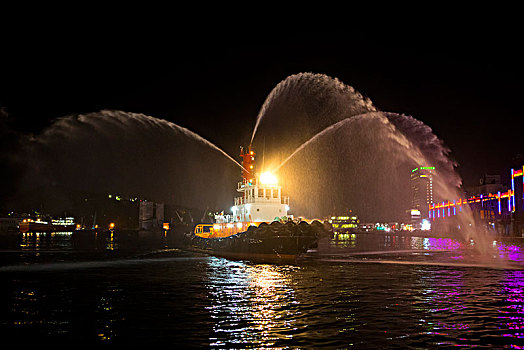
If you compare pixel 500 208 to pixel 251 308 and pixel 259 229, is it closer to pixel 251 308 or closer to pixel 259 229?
pixel 259 229

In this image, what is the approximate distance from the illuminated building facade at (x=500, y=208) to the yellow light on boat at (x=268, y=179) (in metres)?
87.4

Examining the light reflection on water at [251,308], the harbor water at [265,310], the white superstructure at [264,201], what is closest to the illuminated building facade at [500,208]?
the white superstructure at [264,201]

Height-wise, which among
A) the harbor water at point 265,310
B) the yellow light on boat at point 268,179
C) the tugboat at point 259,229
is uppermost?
the yellow light on boat at point 268,179

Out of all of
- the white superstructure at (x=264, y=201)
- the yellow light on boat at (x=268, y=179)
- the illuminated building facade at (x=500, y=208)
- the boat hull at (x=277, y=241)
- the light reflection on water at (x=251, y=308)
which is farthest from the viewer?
the illuminated building facade at (x=500, y=208)

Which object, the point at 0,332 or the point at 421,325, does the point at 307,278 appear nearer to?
the point at 421,325

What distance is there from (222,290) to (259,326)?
25.4 ft

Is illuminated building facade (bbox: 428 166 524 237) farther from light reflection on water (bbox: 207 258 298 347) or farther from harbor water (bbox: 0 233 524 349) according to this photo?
light reflection on water (bbox: 207 258 298 347)

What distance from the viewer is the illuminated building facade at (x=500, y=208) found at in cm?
10825

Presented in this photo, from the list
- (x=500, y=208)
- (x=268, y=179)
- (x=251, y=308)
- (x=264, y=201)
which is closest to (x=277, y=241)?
(x=264, y=201)

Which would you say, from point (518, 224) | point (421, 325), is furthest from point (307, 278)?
point (518, 224)

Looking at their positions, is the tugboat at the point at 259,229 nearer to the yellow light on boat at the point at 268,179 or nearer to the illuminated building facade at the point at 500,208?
the yellow light on boat at the point at 268,179

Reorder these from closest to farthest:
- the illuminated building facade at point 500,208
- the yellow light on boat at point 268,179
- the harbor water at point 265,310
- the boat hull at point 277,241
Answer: the harbor water at point 265,310
the boat hull at point 277,241
the yellow light on boat at point 268,179
the illuminated building facade at point 500,208

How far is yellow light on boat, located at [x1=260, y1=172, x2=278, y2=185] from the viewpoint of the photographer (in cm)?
4381

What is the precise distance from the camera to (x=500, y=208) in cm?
13500
